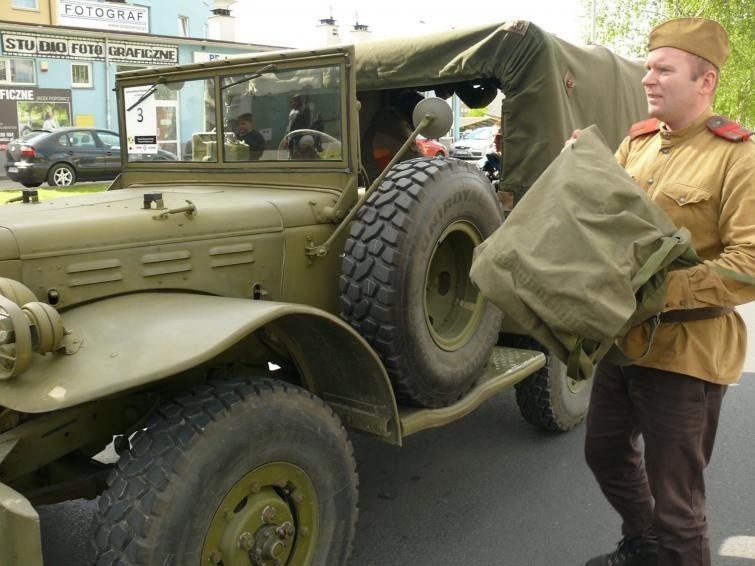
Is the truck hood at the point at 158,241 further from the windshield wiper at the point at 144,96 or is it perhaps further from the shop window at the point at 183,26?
the shop window at the point at 183,26

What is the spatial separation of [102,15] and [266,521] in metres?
27.3

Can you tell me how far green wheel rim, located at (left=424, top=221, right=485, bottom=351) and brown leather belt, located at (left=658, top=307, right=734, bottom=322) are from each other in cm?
118

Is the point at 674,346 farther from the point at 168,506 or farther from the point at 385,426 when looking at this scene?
the point at 168,506

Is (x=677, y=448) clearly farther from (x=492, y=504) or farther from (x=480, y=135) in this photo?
(x=480, y=135)

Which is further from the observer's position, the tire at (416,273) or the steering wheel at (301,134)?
the steering wheel at (301,134)

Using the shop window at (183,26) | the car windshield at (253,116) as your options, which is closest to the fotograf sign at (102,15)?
the shop window at (183,26)

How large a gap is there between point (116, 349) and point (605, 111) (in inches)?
134

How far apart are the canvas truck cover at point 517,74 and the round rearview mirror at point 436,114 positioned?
0.83 m

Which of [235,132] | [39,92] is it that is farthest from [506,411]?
[39,92]

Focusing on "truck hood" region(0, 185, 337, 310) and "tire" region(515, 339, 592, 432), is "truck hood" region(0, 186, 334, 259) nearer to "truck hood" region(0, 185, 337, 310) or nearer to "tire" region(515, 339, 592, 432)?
"truck hood" region(0, 185, 337, 310)

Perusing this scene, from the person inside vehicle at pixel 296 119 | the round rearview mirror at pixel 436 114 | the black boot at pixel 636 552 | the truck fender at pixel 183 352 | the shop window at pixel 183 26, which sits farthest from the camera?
the shop window at pixel 183 26

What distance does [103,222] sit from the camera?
262 centimetres

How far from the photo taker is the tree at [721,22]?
50.1 feet

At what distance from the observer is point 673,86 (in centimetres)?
229
